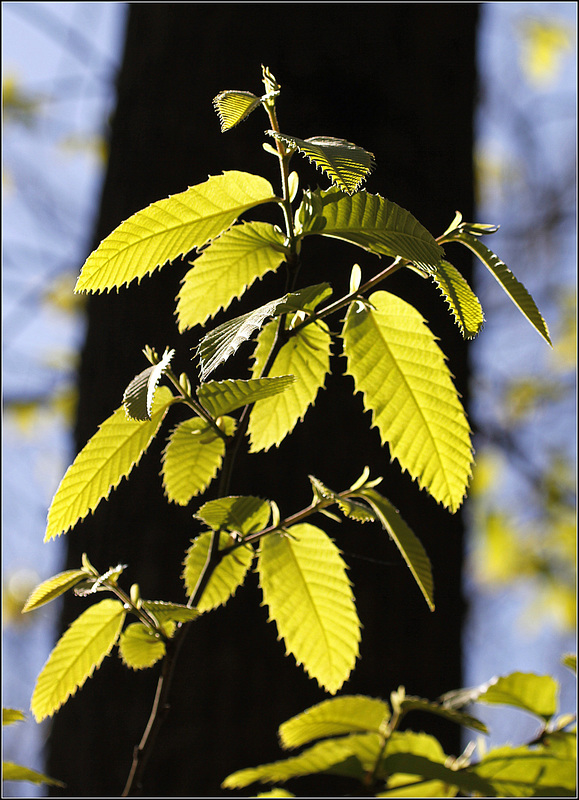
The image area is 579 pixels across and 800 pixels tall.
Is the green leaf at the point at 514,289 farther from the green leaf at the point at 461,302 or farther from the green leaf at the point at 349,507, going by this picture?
the green leaf at the point at 349,507

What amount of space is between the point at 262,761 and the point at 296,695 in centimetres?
11

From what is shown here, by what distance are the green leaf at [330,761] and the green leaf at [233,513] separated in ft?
0.95

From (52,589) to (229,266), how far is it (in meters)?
0.27

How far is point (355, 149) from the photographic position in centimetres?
42

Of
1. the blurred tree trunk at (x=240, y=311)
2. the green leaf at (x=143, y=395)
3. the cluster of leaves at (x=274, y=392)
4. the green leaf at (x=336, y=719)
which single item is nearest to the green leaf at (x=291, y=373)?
the cluster of leaves at (x=274, y=392)

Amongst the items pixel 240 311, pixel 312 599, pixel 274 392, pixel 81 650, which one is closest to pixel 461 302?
pixel 274 392

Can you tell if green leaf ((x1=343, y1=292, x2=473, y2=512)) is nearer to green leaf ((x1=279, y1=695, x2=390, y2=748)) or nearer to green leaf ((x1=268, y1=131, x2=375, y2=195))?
green leaf ((x1=268, y1=131, x2=375, y2=195))

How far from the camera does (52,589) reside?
51 cm

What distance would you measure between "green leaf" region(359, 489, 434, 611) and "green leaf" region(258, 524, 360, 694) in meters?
0.07

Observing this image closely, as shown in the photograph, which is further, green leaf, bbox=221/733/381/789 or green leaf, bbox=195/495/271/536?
green leaf, bbox=221/733/381/789

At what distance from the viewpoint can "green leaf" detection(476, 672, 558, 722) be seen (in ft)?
2.37

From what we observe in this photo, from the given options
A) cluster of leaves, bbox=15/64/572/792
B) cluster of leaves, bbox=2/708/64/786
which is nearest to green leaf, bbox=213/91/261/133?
cluster of leaves, bbox=15/64/572/792

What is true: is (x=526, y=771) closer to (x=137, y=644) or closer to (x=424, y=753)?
(x=424, y=753)

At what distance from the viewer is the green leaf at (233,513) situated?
479mm
